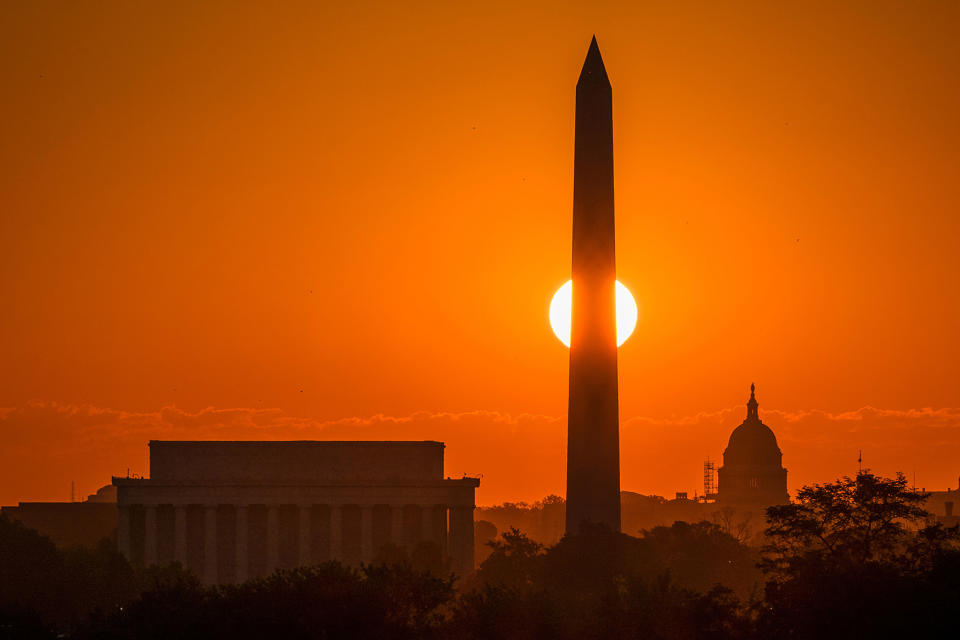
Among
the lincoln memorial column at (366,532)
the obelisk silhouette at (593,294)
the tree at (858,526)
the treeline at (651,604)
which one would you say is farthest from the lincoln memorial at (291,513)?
the tree at (858,526)

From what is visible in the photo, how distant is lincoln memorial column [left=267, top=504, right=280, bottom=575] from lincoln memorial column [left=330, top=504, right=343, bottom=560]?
15.9 ft

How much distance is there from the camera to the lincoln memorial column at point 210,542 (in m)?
193

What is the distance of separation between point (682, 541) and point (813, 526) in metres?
52.5

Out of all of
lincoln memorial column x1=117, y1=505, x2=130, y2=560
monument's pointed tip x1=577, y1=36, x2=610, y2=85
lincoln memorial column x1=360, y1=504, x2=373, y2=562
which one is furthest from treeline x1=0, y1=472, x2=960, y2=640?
lincoln memorial column x1=117, y1=505, x2=130, y2=560

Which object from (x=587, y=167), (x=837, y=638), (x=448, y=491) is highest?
(x=587, y=167)

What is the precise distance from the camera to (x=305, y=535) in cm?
19538

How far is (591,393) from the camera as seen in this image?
434 feet

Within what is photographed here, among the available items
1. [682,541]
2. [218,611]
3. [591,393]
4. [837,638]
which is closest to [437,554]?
A: [682,541]

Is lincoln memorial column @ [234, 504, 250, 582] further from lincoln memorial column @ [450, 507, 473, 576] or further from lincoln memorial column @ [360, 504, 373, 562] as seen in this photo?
lincoln memorial column @ [450, 507, 473, 576]

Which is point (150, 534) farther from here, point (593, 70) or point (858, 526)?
point (858, 526)

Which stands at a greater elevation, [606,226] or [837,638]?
[606,226]

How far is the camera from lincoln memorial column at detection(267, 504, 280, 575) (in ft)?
639

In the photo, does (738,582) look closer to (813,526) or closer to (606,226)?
(606,226)

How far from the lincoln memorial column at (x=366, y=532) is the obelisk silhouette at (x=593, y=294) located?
6058 centimetres
